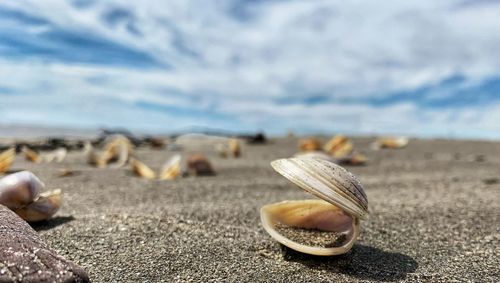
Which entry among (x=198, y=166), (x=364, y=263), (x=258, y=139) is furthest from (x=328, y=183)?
(x=258, y=139)

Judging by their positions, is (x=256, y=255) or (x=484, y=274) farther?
(x=256, y=255)

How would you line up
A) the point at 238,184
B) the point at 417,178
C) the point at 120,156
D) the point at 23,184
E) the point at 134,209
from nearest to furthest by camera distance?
the point at 23,184, the point at 134,209, the point at 238,184, the point at 417,178, the point at 120,156

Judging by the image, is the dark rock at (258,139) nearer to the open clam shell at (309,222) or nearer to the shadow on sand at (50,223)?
the shadow on sand at (50,223)

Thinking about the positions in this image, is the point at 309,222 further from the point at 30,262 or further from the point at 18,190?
A: the point at 18,190

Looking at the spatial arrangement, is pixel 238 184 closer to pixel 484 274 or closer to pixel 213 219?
pixel 213 219

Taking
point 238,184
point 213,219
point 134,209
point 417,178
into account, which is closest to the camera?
point 213,219

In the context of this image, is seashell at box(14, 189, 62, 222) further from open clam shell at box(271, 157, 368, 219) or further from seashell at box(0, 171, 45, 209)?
open clam shell at box(271, 157, 368, 219)

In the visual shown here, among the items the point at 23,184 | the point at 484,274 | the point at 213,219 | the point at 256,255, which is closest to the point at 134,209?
the point at 213,219
